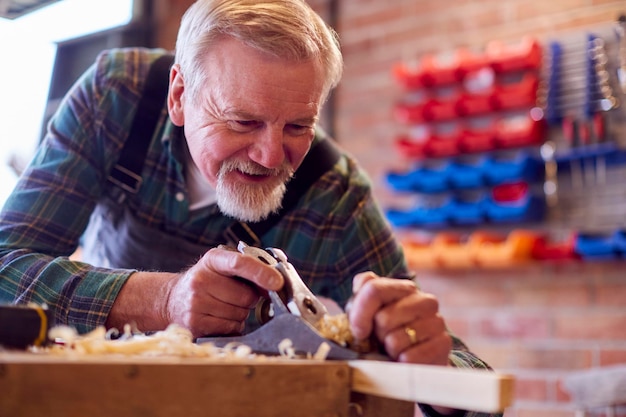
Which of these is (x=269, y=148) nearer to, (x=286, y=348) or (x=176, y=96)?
(x=176, y=96)

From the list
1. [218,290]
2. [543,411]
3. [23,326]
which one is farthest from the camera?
[543,411]

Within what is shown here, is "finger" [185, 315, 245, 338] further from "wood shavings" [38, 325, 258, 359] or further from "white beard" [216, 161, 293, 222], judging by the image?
"white beard" [216, 161, 293, 222]

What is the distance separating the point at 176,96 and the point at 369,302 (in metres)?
0.82

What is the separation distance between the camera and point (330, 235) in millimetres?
1694

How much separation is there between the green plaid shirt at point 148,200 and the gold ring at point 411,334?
73 centimetres

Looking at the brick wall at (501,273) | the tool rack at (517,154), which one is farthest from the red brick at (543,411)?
the tool rack at (517,154)

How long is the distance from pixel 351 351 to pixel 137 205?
0.91 metres

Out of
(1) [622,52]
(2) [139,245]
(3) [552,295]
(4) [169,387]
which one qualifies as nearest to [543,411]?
(3) [552,295]

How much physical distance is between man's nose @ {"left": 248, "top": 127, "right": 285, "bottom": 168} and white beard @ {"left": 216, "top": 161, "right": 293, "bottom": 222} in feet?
0.10

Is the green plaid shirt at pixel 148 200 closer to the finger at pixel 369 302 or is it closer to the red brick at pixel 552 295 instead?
the finger at pixel 369 302

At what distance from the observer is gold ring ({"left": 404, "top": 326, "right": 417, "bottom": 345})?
94cm

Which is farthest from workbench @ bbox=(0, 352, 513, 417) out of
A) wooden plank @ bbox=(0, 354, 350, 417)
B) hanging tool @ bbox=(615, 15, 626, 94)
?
hanging tool @ bbox=(615, 15, 626, 94)

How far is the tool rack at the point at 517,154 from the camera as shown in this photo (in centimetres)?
272

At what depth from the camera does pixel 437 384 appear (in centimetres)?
78
